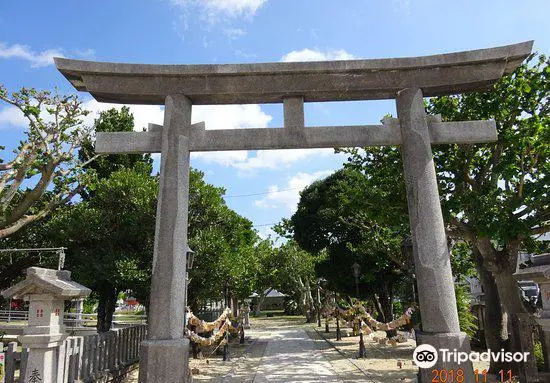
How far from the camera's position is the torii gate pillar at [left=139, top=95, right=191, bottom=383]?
221 inches

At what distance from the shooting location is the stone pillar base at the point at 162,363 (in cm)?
557

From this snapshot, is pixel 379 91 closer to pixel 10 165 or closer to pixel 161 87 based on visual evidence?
pixel 161 87

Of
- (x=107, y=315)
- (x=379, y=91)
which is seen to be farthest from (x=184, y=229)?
(x=107, y=315)

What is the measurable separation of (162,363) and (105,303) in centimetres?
1090

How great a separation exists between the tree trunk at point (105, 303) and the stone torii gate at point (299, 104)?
8960 millimetres

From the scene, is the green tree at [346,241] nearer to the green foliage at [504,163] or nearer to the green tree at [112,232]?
the green foliage at [504,163]

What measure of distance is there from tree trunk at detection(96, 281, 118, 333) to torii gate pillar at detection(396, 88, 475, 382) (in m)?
11.4

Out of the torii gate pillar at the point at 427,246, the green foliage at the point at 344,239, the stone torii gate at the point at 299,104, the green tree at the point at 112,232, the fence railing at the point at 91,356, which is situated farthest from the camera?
the green foliage at the point at 344,239

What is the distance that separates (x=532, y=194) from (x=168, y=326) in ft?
27.9

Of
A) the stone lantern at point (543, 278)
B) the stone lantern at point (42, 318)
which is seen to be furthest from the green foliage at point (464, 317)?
the stone lantern at point (42, 318)

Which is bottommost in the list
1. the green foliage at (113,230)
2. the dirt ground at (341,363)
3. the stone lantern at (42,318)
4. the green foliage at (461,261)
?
the dirt ground at (341,363)

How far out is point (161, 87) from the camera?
6836mm

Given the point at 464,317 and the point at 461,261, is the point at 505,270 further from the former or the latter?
the point at 461,261

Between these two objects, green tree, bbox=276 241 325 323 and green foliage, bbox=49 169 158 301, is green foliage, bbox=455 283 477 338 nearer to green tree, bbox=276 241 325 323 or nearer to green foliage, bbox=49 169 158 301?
green foliage, bbox=49 169 158 301
